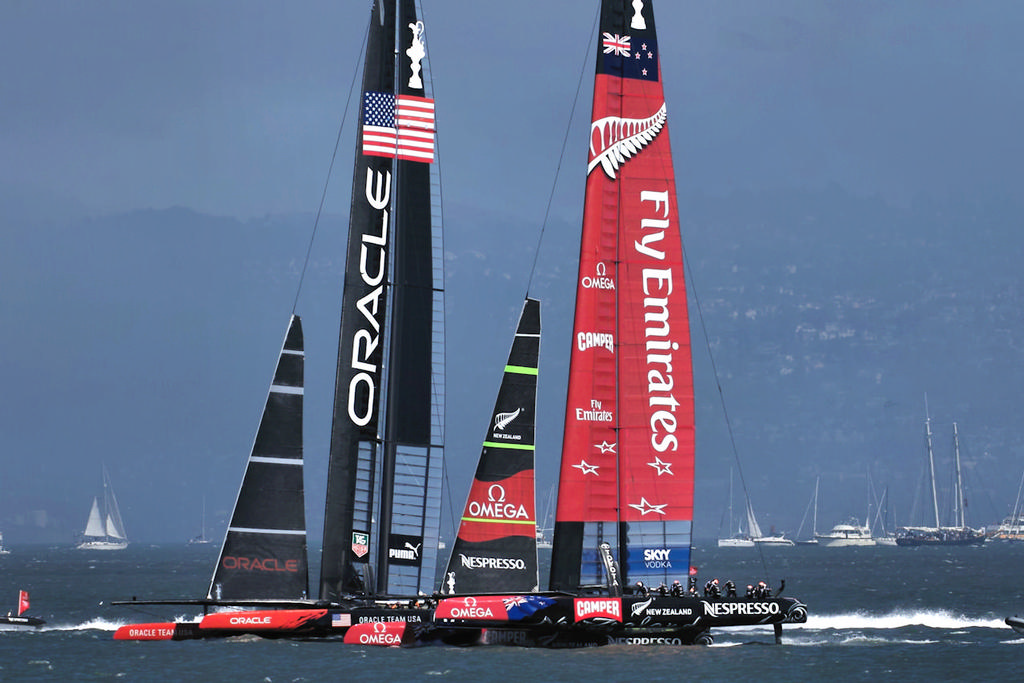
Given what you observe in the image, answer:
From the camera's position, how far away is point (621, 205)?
39719 millimetres

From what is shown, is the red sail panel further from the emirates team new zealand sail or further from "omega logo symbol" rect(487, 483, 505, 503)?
"omega logo symbol" rect(487, 483, 505, 503)

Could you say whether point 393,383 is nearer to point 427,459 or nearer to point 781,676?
point 427,459

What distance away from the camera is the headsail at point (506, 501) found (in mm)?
38438

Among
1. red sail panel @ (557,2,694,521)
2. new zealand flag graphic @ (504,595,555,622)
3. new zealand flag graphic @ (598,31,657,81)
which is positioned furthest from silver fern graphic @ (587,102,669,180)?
new zealand flag graphic @ (504,595,555,622)

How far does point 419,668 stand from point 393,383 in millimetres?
7280

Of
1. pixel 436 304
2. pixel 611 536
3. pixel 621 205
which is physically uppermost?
pixel 621 205

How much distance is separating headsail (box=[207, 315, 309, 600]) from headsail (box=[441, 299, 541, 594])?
150 inches

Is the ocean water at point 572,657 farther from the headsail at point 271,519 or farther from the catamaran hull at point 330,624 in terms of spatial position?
the headsail at point 271,519

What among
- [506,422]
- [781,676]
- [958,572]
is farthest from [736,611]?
[958,572]

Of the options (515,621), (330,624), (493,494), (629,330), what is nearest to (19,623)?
(330,624)

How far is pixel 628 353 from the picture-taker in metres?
39.5

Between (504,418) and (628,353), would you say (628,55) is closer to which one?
(628,353)

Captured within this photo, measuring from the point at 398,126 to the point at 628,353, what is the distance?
824cm

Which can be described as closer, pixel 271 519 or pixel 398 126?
pixel 271 519
